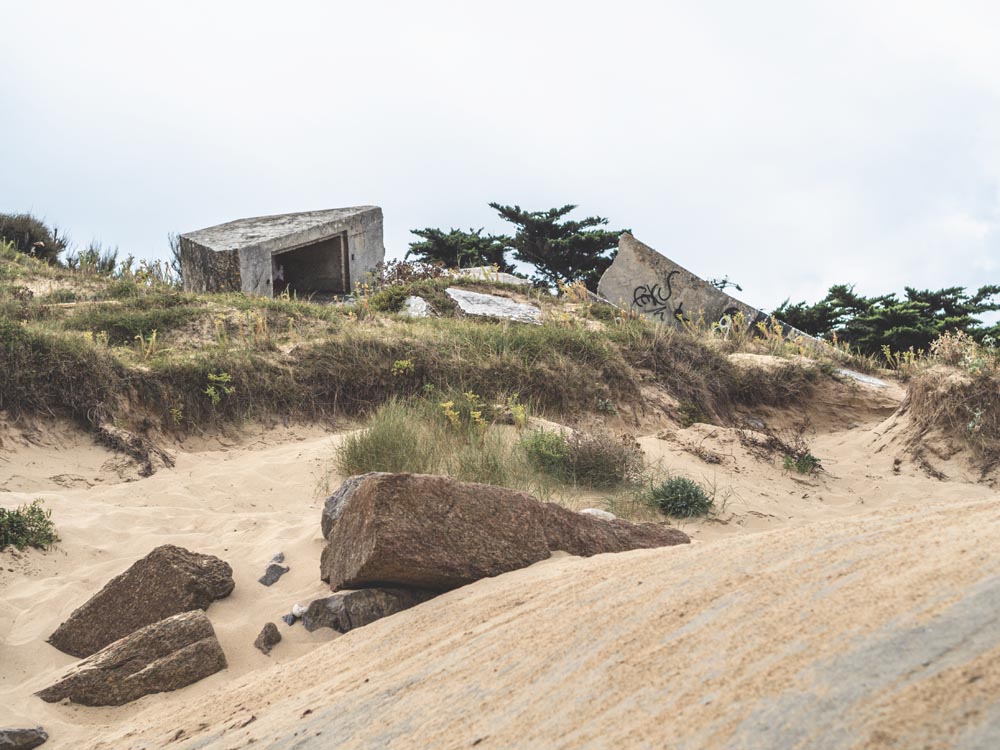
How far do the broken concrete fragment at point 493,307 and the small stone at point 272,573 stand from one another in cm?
736

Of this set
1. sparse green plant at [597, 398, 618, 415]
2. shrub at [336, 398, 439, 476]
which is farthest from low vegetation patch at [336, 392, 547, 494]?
sparse green plant at [597, 398, 618, 415]

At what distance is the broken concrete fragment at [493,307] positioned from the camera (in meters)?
12.6

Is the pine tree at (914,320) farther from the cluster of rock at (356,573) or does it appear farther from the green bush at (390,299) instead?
the cluster of rock at (356,573)

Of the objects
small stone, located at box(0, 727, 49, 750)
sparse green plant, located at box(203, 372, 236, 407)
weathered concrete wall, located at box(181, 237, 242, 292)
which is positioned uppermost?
weathered concrete wall, located at box(181, 237, 242, 292)

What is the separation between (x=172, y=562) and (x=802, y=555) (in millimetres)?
3191

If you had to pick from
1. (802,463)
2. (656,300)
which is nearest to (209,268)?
(656,300)

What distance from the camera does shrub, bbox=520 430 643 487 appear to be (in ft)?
22.6

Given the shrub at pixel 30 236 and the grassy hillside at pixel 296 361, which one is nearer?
the grassy hillside at pixel 296 361

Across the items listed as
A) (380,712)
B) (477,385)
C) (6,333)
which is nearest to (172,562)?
(380,712)

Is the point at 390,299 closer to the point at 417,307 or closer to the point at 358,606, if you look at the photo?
the point at 417,307

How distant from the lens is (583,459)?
23.0 ft

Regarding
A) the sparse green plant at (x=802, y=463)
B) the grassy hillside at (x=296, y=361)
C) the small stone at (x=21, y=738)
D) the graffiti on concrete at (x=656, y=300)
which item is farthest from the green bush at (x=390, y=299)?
the small stone at (x=21, y=738)

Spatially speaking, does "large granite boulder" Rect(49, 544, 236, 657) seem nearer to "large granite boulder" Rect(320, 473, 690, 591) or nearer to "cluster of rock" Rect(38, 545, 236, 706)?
"cluster of rock" Rect(38, 545, 236, 706)

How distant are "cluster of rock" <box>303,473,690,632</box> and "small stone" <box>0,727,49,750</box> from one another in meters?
1.19
